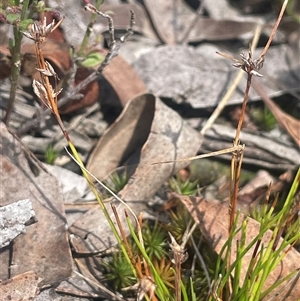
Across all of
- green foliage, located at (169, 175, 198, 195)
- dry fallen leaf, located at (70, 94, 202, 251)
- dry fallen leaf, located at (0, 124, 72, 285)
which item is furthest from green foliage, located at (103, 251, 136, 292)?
green foliage, located at (169, 175, 198, 195)

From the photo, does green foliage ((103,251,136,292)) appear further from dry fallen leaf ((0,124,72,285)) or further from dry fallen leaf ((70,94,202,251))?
dry fallen leaf ((0,124,72,285))

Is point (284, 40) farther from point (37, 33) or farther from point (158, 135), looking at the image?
point (37, 33)

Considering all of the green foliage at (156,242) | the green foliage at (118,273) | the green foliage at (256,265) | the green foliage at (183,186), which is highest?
the green foliage at (256,265)

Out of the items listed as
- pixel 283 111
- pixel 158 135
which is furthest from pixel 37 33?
pixel 283 111

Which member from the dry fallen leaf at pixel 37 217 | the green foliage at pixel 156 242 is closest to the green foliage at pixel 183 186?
the green foliage at pixel 156 242

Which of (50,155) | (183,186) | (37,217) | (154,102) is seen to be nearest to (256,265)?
(183,186)

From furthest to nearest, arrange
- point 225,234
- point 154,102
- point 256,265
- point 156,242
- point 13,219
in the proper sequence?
point 154,102, point 156,242, point 225,234, point 13,219, point 256,265

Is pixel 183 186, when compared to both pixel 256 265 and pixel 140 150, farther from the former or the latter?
pixel 256 265

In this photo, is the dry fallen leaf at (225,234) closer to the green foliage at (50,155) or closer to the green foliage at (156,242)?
the green foliage at (156,242)
